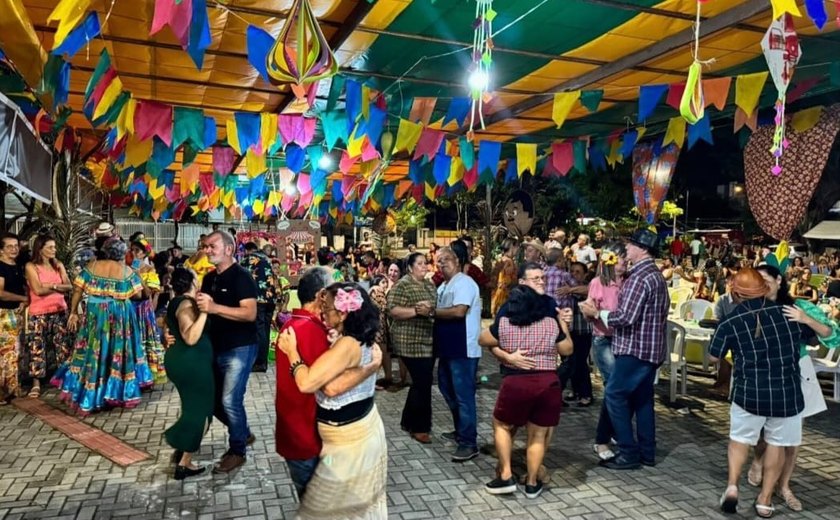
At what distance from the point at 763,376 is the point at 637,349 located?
2.87ft

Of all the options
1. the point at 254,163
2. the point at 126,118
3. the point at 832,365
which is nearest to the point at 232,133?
the point at 126,118

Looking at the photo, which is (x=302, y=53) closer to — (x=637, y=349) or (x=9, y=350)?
(x=637, y=349)

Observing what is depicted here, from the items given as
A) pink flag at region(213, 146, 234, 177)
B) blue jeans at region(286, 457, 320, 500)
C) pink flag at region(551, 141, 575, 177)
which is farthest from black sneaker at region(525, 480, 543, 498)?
pink flag at region(213, 146, 234, 177)

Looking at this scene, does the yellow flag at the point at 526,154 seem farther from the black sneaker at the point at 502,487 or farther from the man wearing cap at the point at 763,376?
the black sneaker at the point at 502,487

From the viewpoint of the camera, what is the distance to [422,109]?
6910 millimetres

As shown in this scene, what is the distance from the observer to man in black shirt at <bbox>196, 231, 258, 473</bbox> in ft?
12.9

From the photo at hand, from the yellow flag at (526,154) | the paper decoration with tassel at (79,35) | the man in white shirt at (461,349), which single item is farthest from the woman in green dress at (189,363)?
the yellow flag at (526,154)

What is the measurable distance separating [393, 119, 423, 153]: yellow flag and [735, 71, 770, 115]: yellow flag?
3.41m

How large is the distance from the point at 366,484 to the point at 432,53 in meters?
4.12

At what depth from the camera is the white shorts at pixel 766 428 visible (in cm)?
351

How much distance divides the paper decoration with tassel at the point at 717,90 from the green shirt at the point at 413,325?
3.32 metres

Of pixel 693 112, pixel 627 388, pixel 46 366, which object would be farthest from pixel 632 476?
pixel 46 366

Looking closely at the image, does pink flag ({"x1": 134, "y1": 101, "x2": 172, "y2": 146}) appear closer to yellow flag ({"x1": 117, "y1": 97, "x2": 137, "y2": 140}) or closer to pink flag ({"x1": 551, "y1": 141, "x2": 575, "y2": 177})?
yellow flag ({"x1": 117, "y1": 97, "x2": 137, "y2": 140})

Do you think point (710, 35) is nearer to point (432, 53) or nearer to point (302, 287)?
point (432, 53)
